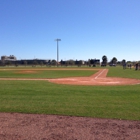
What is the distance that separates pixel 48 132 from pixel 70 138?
69cm

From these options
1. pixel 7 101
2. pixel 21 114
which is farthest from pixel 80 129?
pixel 7 101

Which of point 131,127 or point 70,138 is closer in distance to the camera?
point 70,138

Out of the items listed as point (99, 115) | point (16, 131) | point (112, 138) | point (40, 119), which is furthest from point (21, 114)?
point (112, 138)

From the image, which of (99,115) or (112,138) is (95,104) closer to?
(99,115)

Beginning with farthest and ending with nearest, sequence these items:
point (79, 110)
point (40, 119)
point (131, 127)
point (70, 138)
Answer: point (79, 110)
point (40, 119)
point (131, 127)
point (70, 138)

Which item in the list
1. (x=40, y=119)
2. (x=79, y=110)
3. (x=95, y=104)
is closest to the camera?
(x=40, y=119)

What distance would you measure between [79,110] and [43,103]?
1.94 meters

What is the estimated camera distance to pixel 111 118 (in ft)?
20.3

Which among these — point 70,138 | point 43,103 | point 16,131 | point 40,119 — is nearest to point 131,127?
point 70,138

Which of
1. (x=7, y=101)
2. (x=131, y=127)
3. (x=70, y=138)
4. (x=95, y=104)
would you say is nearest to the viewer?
(x=70, y=138)

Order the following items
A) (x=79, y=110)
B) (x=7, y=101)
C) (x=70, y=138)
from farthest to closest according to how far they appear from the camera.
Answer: (x=7, y=101), (x=79, y=110), (x=70, y=138)

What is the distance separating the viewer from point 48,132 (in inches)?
197

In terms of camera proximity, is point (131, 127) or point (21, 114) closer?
point (131, 127)

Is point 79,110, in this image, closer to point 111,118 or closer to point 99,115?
point 99,115
